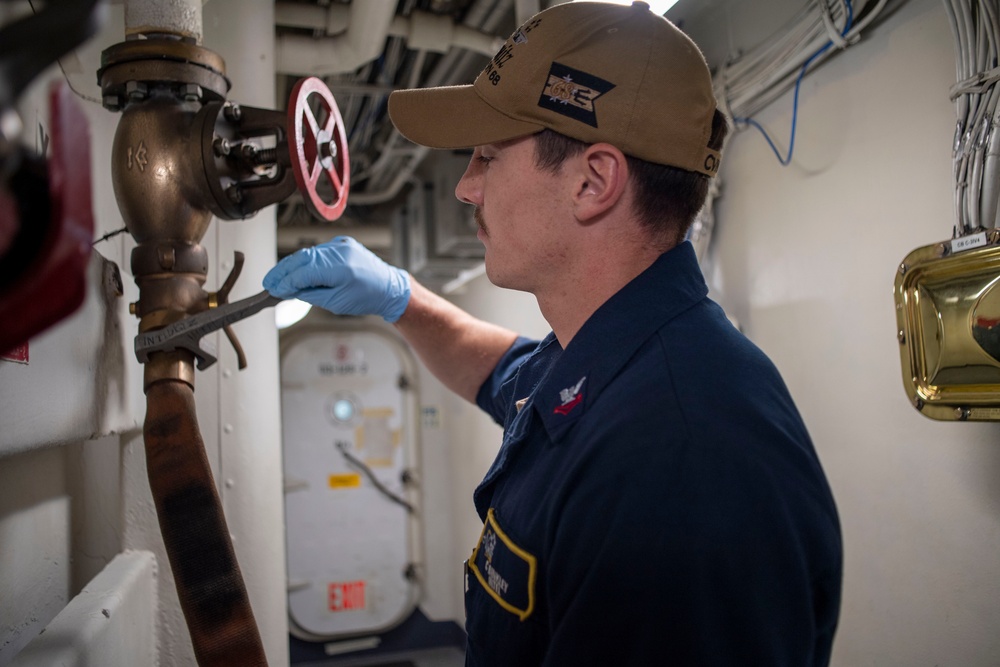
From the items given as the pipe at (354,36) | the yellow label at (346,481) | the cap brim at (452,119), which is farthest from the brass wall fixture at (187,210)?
the yellow label at (346,481)

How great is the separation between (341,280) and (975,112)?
999 mm

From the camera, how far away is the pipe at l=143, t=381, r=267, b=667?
2.37 feet

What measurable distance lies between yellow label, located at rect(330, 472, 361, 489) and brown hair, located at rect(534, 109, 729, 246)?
3.62m

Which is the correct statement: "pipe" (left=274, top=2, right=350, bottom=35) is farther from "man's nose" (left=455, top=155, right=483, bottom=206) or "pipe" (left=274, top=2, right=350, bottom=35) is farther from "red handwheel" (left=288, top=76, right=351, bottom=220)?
"man's nose" (left=455, top=155, right=483, bottom=206)

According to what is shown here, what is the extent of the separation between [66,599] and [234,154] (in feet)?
2.10

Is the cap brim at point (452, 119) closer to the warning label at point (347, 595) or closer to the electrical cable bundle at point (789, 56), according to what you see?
the electrical cable bundle at point (789, 56)

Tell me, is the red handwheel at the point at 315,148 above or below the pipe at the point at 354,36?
below

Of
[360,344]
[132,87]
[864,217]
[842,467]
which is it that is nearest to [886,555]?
[842,467]

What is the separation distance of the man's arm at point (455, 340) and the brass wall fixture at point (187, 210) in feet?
1.48

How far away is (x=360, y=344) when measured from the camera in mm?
4277

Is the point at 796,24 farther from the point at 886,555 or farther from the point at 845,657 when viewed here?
the point at 845,657

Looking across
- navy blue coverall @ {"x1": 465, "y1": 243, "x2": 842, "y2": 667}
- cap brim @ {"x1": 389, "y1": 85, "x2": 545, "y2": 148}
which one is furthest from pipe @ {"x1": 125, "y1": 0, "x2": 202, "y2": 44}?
navy blue coverall @ {"x1": 465, "y1": 243, "x2": 842, "y2": 667}

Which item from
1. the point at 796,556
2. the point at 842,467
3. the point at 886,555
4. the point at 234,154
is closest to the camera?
the point at 796,556

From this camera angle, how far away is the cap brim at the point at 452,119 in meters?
0.84
